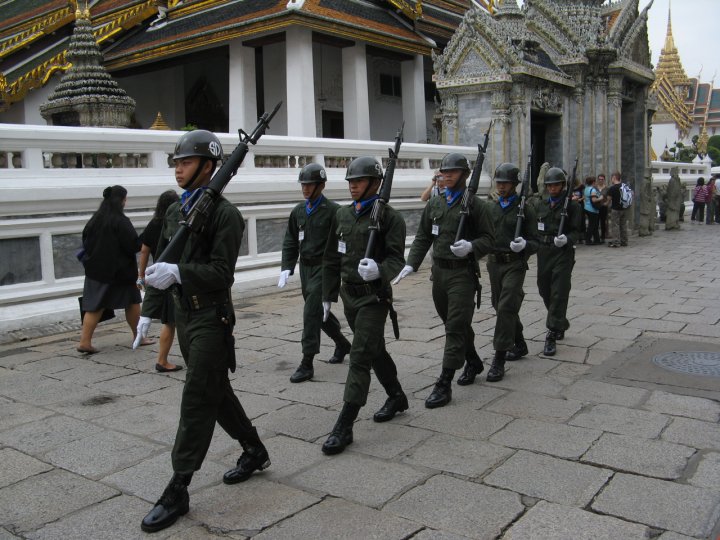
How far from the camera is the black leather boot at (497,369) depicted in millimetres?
6043

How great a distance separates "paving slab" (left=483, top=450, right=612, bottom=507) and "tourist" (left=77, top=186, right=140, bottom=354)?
454cm

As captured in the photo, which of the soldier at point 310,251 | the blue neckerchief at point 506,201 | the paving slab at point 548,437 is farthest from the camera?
the blue neckerchief at point 506,201

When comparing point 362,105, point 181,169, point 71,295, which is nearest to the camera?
point 181,169

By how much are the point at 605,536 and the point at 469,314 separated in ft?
7.68

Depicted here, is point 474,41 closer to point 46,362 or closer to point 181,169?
point 46,362

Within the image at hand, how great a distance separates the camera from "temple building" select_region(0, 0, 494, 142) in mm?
16328

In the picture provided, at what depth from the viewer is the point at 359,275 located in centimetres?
486

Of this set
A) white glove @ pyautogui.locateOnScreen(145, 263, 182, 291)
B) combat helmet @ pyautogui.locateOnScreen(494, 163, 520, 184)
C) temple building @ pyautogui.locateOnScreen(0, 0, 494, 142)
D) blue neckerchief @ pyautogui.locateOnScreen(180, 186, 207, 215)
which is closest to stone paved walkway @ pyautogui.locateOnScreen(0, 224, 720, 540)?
white glove @ pyautogui.locateOnScreen(145, 263, 182, 291)

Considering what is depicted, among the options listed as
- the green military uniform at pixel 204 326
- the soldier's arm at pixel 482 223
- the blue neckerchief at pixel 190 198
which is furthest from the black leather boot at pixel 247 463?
the soldier's arm at pixel 482 223

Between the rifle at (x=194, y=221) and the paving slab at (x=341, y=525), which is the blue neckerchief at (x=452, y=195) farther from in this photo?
the paving slab at (x=341, y=525)

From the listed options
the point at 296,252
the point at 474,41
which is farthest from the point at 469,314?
the point at 474,41

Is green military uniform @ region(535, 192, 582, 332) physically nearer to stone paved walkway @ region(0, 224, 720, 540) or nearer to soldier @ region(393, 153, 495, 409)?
stone paved walkway @ region(0, 224, 720, 540)

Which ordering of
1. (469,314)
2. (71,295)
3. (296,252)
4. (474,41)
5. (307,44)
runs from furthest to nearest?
(307,44), (474,41), (71,295), (296,252), (469,314)

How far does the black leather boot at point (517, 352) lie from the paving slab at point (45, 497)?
12.9 feet
